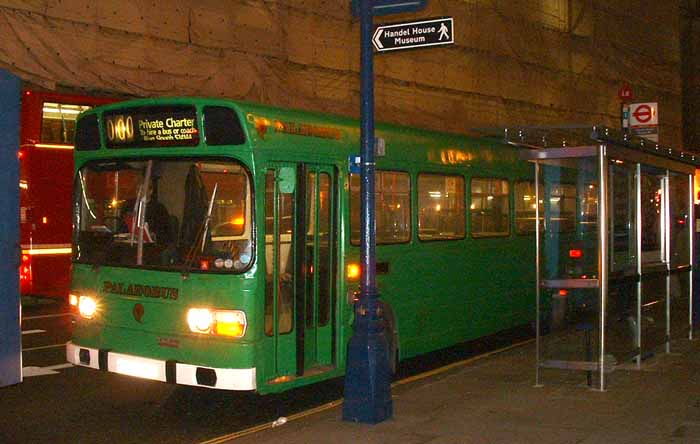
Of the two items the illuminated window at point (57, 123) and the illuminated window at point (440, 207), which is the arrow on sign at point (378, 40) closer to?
the illuminated window at point (440, 207)

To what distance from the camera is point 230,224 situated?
8359 mm

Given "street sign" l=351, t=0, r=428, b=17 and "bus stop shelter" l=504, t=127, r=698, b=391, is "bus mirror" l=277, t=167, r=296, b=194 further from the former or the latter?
"bus stop shelter" l=504, t=127, r=698, b=391

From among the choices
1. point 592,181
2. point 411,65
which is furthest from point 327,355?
point 411,65

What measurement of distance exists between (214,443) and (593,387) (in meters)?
4.16

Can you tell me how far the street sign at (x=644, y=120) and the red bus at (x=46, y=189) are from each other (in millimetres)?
10625

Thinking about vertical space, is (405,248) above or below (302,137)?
below

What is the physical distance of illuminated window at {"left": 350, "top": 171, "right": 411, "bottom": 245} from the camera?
1020 centimetres

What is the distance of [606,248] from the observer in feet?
29.5

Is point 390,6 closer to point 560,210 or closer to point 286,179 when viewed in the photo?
point 286,179

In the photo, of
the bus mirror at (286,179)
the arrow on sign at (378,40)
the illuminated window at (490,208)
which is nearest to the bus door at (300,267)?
the bus mirror at (286,179)

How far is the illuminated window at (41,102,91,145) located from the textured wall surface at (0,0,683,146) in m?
1.04

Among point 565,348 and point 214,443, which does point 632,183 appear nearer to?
point 565,348

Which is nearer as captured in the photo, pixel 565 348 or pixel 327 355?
pixel 327 355

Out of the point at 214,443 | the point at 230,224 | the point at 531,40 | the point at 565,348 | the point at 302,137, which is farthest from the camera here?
the point at 531,40
